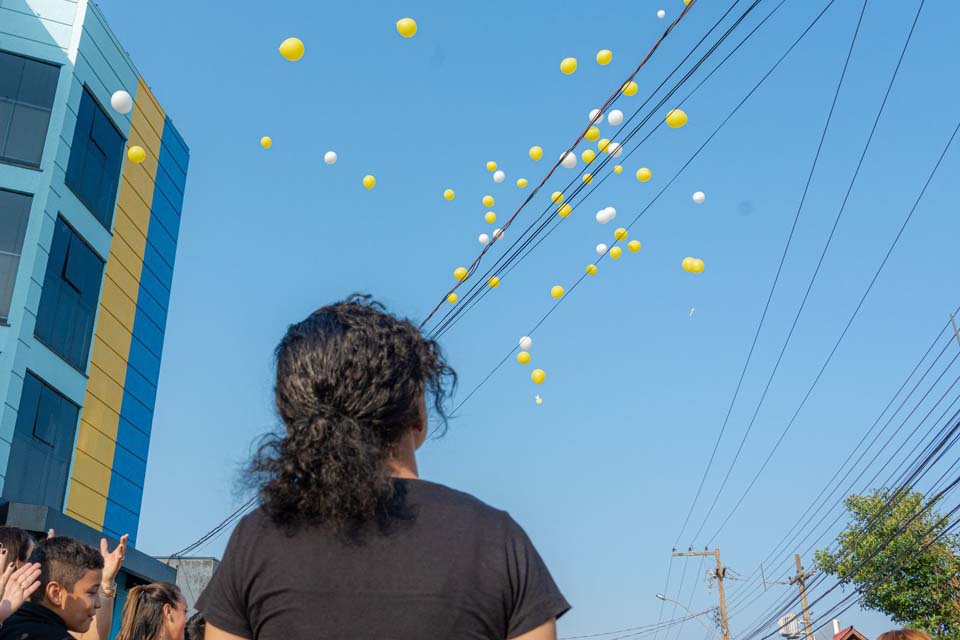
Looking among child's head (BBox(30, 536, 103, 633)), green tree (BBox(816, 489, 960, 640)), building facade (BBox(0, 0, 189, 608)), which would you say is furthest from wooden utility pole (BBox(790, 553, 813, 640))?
child's head (BBox(30, 536, 103, 633))

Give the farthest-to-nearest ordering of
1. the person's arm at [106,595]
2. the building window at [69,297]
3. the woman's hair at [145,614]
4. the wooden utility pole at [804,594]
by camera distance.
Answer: the wooden utility pole at [804,594] → the building window at [69,297] → the woman's hair at [145,614] → the person's arm at [106,595]

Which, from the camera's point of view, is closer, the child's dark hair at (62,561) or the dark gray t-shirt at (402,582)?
the dark gray t-shirt at (402,582)

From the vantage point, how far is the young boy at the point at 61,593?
10.9 ft

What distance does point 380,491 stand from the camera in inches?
67.7

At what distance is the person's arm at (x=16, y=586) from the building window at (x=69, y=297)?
1241 cm

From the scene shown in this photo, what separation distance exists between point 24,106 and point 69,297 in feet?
10.7

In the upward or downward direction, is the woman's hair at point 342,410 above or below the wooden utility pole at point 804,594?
below

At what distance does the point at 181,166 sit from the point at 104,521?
8480 millimetres

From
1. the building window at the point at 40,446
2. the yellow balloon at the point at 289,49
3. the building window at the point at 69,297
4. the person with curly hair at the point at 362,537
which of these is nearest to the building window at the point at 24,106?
the building window at the point at 69,297

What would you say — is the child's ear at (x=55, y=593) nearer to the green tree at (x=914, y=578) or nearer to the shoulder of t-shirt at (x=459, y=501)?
the shoulder of t-shirt at (x=459, y=501)

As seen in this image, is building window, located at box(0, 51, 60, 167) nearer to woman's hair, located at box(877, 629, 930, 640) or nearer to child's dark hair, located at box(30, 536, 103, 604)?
child's dark hair, located at box(30, 536, 103, 604)

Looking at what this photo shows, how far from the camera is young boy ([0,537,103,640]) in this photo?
333 cm

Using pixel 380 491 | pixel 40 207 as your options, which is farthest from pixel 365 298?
pixel 40 207

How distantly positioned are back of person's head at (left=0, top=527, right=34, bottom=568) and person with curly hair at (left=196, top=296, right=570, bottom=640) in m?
2.21
